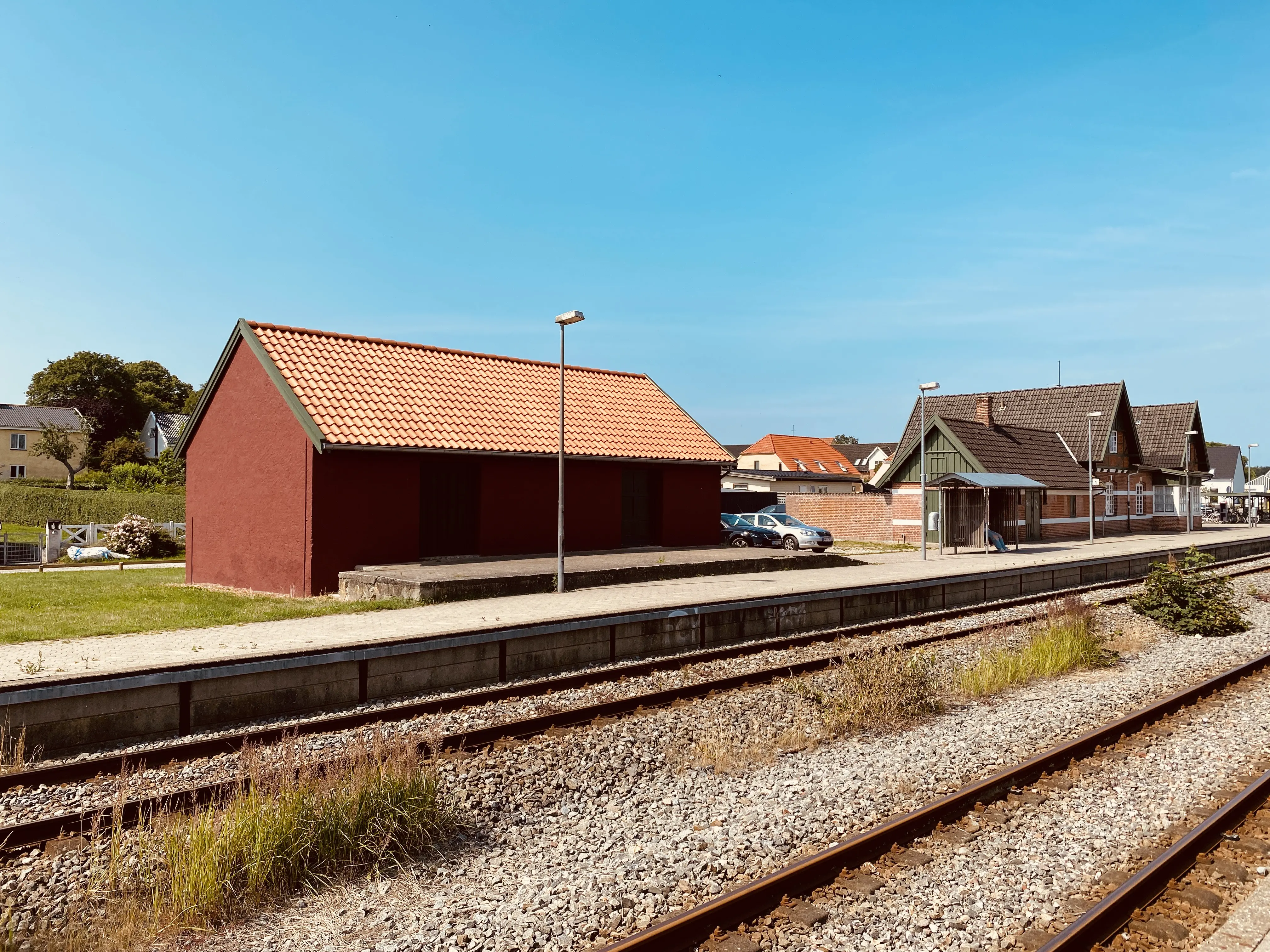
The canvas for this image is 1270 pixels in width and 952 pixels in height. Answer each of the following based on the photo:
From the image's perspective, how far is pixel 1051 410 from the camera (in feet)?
154

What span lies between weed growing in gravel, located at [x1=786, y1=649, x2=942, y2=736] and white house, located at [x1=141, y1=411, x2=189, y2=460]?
261 ft

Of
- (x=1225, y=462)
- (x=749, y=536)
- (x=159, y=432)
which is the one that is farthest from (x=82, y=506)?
(x=1225, y=462)

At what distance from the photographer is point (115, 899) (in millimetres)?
4809

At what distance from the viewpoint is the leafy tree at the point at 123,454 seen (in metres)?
62.1

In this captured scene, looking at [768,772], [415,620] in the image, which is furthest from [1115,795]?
[415,620]

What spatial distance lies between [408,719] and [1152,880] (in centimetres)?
677

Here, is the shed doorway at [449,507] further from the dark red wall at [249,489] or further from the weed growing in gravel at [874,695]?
the weed growing in gravel at [874,695]

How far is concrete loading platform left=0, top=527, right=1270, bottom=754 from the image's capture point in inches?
323

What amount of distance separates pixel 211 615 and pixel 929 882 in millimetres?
12441

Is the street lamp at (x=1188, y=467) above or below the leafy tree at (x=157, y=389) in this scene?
below

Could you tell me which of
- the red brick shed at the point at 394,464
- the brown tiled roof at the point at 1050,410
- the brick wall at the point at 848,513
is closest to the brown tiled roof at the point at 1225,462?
the brown tiled roof at the point at 1050,410

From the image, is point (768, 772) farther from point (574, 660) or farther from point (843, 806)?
point (574, 660)

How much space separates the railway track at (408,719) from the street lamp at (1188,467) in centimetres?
4222

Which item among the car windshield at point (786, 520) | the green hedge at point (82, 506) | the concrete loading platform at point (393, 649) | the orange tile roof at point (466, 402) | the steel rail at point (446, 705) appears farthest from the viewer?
the green hedge at point (82, 506)
